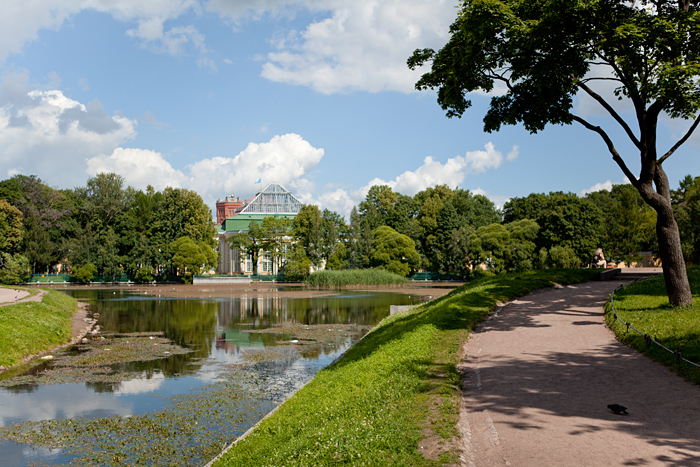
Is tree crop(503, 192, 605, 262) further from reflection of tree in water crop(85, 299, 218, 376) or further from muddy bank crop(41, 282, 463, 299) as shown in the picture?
reflection of tree in water crop(85, 299, 218, 376)

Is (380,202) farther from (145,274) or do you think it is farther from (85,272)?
(85,272)

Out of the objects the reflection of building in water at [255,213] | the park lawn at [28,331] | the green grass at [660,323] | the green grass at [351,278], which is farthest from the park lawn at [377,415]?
the reflection of building in water at [255,213]

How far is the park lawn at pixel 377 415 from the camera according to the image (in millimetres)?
6805

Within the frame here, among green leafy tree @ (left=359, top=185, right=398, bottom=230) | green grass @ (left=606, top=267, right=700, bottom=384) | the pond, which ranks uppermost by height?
green leafy tree @ (left=359, top=185, right=398, bottom=230)

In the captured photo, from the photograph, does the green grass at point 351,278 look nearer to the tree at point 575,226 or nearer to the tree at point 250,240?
the tree at point 250,240

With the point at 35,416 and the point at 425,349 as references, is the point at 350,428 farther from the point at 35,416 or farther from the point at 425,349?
the point at 35,416

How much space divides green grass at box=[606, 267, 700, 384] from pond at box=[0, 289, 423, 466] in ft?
27.7

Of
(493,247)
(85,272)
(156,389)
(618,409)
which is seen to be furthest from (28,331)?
(85,272)

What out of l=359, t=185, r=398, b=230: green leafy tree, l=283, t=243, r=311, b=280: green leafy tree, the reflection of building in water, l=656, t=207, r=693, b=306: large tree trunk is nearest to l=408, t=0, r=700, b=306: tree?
l=656, t=207, r=693, b=306: large tree trunk

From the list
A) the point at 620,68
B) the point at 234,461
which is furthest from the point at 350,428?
the point at 620,68

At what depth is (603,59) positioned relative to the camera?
15031mm

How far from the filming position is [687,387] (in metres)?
8.77

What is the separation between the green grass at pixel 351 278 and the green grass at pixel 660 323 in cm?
4743

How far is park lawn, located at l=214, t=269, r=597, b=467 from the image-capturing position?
680cm
